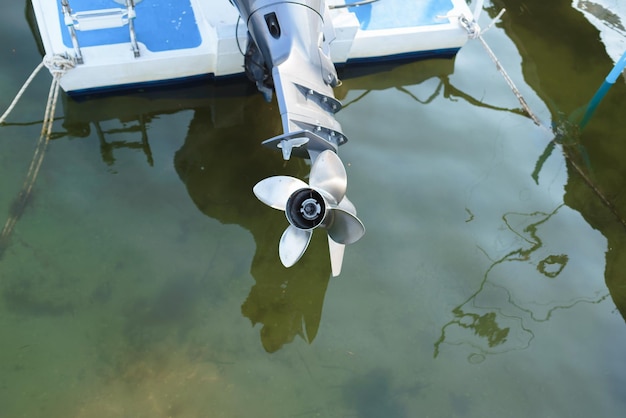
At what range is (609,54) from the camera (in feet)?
28.3

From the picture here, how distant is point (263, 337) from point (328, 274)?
1.02 metres

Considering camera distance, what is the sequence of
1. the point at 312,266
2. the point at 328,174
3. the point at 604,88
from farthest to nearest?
the point at 604,88
the point at 312,266
the point at 328,174

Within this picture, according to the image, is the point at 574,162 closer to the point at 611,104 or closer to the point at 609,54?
the point at 611,104

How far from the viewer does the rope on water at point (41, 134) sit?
19.0ft

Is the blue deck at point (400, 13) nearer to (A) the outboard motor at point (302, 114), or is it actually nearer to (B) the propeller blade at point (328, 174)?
(A) the outboard motor at point (302, 114)

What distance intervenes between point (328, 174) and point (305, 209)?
0.40 metres

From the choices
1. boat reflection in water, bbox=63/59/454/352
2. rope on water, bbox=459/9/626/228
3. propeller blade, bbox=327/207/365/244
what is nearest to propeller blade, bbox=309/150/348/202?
propeller blade, bbox=327/207/365/244

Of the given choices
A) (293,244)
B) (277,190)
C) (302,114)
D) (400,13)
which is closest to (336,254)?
(293,244)

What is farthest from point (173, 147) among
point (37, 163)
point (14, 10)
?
point (14, 10)

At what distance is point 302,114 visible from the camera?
5.36 m

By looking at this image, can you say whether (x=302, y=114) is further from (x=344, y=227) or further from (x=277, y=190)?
(x=344, y=227)

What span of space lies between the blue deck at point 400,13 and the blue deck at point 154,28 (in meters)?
2.30

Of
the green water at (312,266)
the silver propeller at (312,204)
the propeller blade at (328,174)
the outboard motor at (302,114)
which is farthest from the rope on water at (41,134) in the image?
the propeller blade at (328,174)

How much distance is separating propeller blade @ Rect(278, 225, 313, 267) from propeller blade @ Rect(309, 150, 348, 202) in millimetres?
433
